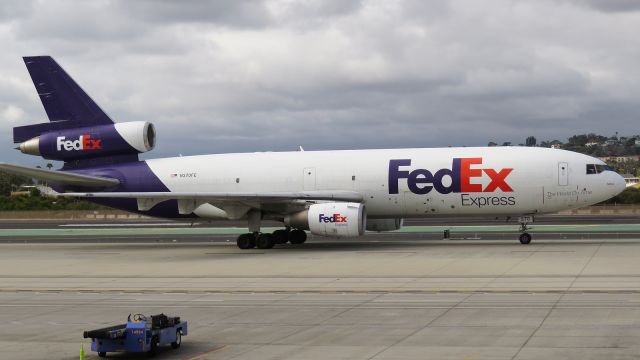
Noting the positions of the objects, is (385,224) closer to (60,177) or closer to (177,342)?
(60,177)

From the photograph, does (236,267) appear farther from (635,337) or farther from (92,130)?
(635,337)

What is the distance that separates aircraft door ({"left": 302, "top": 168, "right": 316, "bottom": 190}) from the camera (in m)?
42.1

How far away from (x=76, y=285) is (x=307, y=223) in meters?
14.3

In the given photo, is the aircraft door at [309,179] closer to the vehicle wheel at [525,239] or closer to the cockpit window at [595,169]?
the vehicle wheel at [525,239]

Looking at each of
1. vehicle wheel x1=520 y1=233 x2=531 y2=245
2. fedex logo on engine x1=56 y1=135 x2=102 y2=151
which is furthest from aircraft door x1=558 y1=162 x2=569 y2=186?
fedex logo on engine x1=56 y1=135 x2=102 y2=151

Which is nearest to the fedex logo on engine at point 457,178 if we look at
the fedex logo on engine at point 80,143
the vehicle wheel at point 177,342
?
the fedex logo on engine at point 80,143

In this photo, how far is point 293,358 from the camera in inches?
595

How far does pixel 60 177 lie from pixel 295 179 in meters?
12.4

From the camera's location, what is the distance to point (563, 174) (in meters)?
39.0

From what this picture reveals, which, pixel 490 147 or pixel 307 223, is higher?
pixel 490 147

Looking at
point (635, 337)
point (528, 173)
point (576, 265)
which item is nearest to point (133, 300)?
point (635, 337)

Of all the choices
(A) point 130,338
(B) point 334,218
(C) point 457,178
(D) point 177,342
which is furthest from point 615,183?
(A) point 130,338

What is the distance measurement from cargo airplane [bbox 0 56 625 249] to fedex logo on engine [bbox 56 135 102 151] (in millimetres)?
54

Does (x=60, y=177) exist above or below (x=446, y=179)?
above
